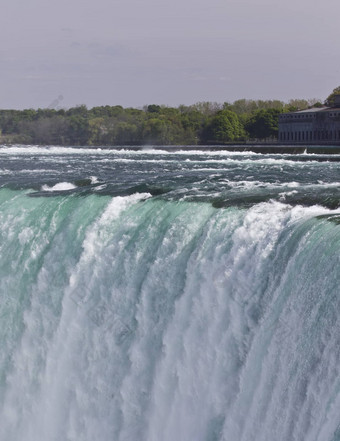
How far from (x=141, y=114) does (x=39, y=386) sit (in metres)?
171

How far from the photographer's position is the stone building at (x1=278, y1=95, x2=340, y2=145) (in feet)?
342

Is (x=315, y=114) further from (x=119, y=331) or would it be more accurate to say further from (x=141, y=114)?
(x=119, y=331)

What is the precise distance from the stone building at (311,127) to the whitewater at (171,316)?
82.2 m

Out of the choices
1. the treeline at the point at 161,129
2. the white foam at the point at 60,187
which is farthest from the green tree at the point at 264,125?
the white foam at the point at 60,187

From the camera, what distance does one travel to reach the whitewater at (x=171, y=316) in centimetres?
1166

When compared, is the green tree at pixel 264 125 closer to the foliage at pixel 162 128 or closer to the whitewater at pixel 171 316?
the foliage at pixel 162 128

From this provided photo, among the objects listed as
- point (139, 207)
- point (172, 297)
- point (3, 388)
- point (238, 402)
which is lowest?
point (3, 388)

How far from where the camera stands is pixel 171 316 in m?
14.8

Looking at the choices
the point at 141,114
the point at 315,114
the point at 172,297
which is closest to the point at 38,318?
the point at 172,297

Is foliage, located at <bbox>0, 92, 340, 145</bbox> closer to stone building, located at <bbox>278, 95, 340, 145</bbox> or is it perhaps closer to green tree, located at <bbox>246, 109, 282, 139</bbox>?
green tree, located at <bbox>246, 109, 282, 139</bbox>

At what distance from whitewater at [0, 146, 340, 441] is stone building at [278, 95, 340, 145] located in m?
82.2

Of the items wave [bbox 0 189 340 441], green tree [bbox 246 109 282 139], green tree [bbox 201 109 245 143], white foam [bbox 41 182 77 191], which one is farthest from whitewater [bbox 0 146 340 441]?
green tree [bbox 201 109 245 143]

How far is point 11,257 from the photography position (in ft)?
63.8

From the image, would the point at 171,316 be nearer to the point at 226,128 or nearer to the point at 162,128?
the point at 226,128
